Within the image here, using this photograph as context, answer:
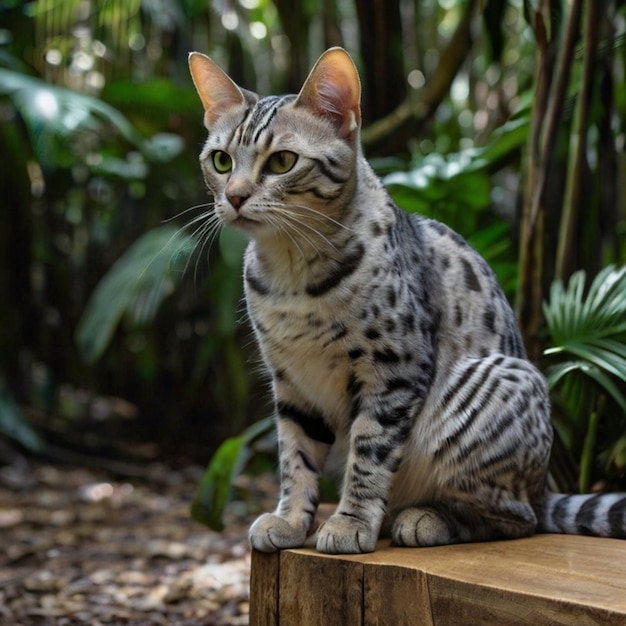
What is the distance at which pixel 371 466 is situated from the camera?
206 cm

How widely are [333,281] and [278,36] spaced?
4725 millimetres

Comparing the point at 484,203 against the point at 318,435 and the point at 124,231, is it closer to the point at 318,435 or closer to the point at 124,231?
the point at 318,435

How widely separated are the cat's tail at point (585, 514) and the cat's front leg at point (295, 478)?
0.60 m

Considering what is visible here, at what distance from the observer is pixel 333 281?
6.91 ft

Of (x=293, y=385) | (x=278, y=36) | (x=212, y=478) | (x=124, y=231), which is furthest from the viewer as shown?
(x=278, y=36)

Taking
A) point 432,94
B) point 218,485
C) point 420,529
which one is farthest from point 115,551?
point 432,94

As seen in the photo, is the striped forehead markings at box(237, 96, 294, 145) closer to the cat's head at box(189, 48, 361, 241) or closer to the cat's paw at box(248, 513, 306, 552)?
the cat's head at box(189, 48, 361, 241)

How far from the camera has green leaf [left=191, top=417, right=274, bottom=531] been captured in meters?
3.10

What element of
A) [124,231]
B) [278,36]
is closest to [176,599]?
[124,231]

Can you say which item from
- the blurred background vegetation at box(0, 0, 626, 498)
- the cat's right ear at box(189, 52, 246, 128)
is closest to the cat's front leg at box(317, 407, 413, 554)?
the cat's right ear at box(189, 52, 246, 128)

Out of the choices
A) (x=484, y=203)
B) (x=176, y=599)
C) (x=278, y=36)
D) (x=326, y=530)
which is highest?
(x=278, y=36)

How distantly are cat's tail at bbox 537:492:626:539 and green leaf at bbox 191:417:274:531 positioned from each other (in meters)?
1.19

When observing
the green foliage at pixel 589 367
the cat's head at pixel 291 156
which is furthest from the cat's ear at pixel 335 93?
the green foliage at pixel 589 367

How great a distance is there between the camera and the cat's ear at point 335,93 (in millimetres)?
2072
